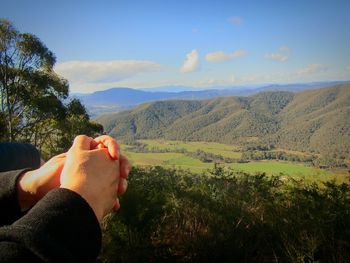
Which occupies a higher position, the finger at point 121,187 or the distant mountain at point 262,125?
the finger at point 121,187

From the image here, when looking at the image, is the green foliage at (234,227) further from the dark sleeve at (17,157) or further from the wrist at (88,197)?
the wrist at (88,197)

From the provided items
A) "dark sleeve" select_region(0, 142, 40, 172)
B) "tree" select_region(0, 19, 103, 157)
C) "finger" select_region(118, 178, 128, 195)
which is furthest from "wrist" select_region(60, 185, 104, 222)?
"tree" select_region(0, 19, 103, 157)

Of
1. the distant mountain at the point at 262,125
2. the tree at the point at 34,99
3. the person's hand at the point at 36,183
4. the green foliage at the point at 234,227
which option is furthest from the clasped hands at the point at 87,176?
the distant mountain at the point at 262,125

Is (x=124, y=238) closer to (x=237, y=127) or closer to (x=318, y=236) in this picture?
(x=318, y=236)

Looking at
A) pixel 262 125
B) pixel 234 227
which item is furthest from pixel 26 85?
pixel 262 125

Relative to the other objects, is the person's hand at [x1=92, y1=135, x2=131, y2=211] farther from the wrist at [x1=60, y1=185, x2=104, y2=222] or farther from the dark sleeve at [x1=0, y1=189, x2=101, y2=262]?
the dark sleeve at [x1=0, y1=189, x2=101, y2=262]

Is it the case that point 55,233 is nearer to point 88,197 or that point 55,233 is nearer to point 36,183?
point 88,197
